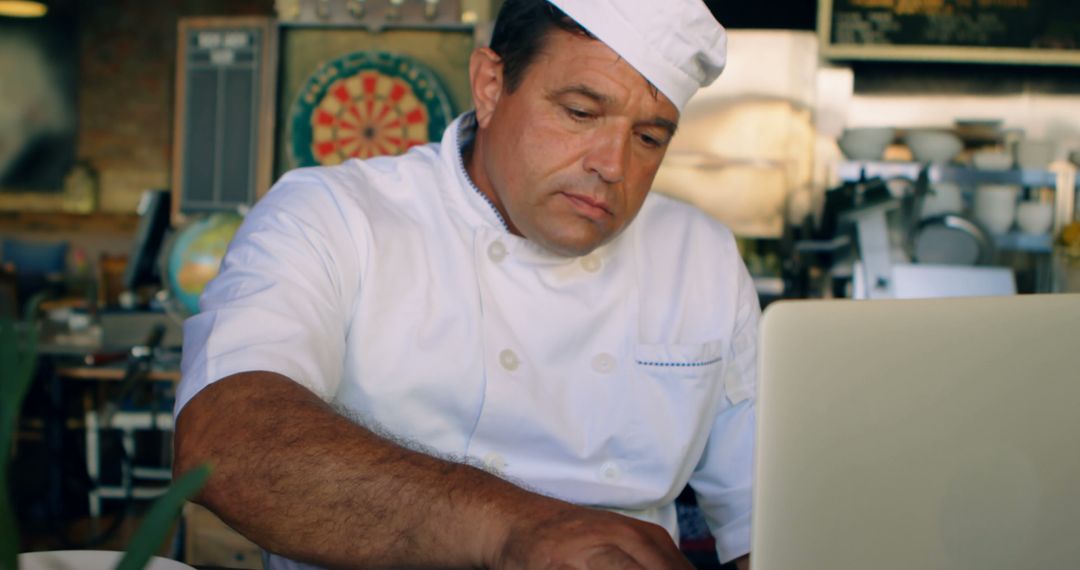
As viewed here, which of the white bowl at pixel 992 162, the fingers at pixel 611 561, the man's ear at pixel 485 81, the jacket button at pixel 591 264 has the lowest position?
the fingers at pixel 611 561

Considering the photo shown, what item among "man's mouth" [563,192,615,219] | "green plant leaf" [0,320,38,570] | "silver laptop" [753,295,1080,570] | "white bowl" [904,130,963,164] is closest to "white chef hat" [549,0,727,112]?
"man's mouth" [563,192,615,219]

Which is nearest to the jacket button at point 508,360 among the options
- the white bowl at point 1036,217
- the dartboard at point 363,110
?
the dartboard at point 363,110

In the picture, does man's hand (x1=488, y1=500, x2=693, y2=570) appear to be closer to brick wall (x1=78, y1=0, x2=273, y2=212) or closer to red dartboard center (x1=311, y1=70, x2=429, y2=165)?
red dartboard center (x1=311, y1=70, x2=429, y2=165)

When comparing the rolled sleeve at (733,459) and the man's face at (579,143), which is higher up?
the man's face at (579,143)

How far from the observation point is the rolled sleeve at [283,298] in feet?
2.91

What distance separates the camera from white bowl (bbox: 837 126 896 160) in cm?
379

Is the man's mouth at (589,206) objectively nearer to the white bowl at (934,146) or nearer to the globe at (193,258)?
the globe at (193,258)

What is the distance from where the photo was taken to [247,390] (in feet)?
2.73

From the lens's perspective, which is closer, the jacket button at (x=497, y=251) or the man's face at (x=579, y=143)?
the man's face at (x=579, y=143)

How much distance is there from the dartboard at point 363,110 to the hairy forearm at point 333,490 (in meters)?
2.46

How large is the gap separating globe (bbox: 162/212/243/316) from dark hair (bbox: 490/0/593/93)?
1779 millimetres

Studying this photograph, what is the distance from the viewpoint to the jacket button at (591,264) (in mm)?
1299

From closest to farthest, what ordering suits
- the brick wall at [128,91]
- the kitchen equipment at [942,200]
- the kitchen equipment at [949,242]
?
the kitchen equipment at [949,242]
the kitchen equipment at [942,200]
the brick wall at [128,91]

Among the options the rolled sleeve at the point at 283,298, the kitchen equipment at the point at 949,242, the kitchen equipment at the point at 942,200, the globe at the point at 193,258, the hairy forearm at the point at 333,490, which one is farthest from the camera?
the kitchen equipment at the point at 942,200
